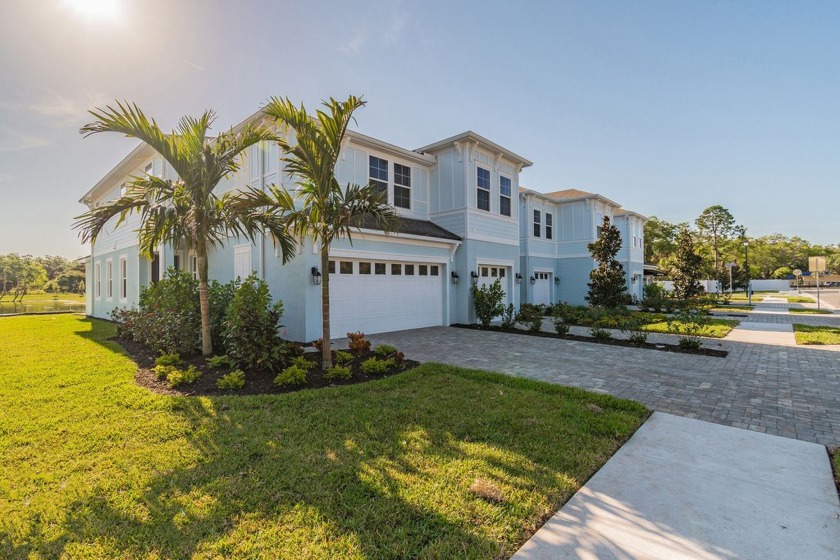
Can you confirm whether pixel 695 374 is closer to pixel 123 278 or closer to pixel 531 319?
pixel 531 319

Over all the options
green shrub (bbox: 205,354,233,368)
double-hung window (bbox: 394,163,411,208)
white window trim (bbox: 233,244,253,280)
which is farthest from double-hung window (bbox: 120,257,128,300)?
green shrub (bbox: 205,354,233,368)

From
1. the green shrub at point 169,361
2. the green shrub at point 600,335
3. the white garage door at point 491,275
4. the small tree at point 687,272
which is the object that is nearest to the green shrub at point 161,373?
the green shrub at point 169,361

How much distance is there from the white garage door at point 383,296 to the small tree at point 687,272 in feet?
57.4

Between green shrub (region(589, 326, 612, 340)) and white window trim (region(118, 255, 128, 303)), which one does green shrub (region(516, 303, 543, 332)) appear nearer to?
green shrub (region(589, 326, 612, 340))

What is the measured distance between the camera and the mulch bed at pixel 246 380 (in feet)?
18.3

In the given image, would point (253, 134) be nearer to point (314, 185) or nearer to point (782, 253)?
point (314, 185)

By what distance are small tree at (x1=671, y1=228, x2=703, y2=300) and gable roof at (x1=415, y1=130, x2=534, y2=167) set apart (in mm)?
13875

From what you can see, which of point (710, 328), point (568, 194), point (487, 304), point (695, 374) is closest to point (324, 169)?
point (695, 374)

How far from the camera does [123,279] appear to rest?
53.8ft

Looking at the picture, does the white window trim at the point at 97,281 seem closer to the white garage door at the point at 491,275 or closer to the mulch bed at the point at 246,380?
the mulch bed at the point at 246,380

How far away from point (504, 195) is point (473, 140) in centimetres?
300

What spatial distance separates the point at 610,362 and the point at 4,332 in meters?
18.5

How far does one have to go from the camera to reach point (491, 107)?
12781 mm

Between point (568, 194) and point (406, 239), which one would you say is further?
point (568, 194)
